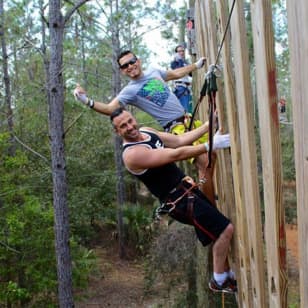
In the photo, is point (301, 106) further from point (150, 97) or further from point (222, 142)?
point (150, 97)

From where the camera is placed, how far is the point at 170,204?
3096 mm

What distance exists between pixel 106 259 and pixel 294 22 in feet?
51.9

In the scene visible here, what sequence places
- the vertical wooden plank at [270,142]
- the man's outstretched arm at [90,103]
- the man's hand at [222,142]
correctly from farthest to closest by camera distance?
the man's outstretched arm at [90,103]
the man's hand at [222,142]
the vertical wooden plank at [270,142]

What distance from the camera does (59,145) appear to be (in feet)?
24.4

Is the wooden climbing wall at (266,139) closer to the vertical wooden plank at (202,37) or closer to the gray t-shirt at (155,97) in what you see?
the vertical wooden plank at (202,37)

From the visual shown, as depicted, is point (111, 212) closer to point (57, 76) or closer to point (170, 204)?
point (57, 76)

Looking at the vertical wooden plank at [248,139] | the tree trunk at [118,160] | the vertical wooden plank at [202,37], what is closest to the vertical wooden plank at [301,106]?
the vertical wooden plank at [248,139]

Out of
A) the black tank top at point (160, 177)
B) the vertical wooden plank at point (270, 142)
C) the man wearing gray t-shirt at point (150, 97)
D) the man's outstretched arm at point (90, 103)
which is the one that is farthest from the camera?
the man wearing gray t-shirt at point (150, 97)

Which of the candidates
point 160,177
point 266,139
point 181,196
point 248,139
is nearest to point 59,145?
point 160,177

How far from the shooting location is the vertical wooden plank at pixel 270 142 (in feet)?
4.25

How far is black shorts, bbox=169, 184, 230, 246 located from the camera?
9.69 ft

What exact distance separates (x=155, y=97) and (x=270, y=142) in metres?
2.95

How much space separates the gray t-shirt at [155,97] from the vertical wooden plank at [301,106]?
3257 mm

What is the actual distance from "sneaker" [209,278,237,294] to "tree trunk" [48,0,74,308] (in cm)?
483
